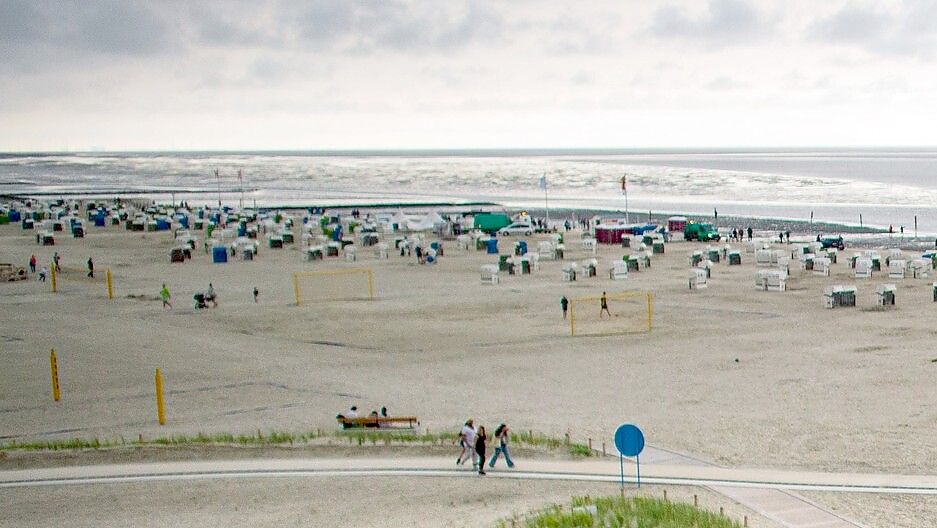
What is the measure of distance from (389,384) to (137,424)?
5.85 meters

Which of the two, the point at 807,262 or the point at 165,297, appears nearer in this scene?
the point at 165,297

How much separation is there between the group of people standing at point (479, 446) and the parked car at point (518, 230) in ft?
155

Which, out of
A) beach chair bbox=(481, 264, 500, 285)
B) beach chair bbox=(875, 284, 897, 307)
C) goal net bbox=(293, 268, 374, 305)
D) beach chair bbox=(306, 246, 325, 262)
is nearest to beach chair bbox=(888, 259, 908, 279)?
beach chair bbox=(875, 284, 897, 307)

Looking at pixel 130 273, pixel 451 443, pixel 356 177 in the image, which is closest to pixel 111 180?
pixel 356 177

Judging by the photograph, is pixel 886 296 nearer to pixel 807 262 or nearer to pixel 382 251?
pixel 807 262

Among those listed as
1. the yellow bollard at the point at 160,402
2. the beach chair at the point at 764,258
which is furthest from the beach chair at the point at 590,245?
the yellow bollard at the point at 160,402

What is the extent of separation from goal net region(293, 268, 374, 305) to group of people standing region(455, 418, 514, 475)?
20889 mm

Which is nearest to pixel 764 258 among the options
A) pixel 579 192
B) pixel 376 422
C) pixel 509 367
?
pixel 509 367

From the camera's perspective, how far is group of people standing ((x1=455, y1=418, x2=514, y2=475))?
16.5 meters

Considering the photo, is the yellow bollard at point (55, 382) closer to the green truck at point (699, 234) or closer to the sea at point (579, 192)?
the green truck at point (699, 234)

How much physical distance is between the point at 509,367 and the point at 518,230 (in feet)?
127

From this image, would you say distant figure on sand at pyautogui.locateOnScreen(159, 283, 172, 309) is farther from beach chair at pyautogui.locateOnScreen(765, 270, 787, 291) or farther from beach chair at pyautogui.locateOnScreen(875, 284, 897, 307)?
beach chair at pyautogui.locateOnScreen(875, 284, 897, 307)

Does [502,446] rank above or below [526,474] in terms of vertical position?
above

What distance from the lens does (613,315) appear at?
3347 cm
